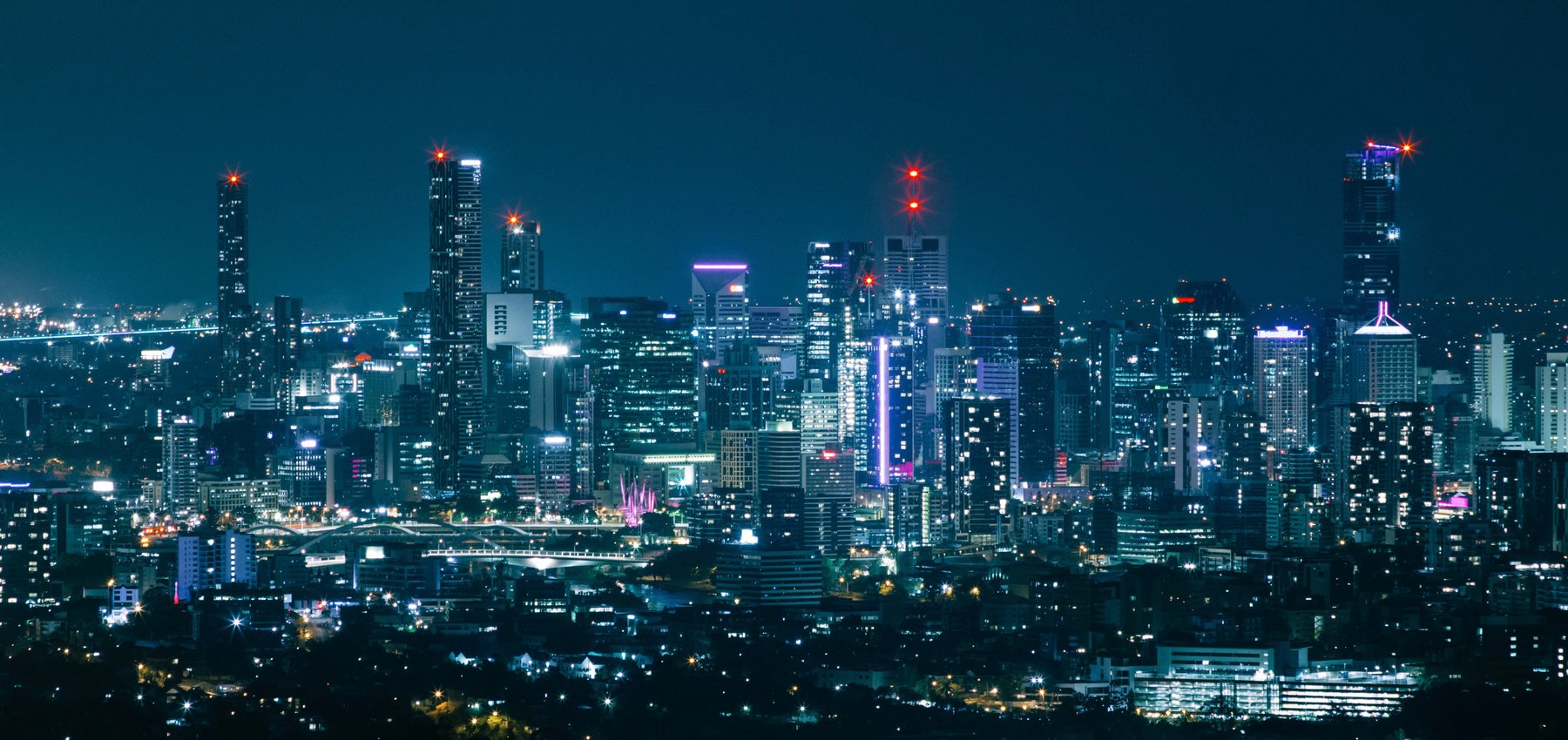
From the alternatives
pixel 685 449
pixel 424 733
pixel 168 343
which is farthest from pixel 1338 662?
pixel 168 343

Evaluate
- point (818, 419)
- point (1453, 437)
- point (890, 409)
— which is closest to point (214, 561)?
point (818, 419)

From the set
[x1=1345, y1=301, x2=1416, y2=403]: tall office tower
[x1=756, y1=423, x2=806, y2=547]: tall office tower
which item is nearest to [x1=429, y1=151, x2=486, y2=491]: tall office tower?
[x1=756, y1=423, x2=806, y2=547]: tall office tower

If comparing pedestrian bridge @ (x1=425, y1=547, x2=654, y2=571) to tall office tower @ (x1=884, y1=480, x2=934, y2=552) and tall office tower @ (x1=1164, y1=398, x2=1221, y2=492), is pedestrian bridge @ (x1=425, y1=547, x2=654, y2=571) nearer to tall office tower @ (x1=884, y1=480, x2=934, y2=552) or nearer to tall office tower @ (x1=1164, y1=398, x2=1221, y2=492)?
tall office tower @ (x1=884, y1=480, x2=934, y2=552)

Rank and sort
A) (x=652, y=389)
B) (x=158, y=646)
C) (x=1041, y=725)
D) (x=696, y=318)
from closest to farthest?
(x=1041, y=725) → (x=158, y=646) → (x=652, y=389) → (x=696, y=318)

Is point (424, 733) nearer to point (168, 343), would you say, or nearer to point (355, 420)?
point (355, 420)

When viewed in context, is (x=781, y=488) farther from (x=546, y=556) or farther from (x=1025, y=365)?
(x=1025, y=365)

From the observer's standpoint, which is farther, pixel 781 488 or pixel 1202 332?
pixel 1202 332
